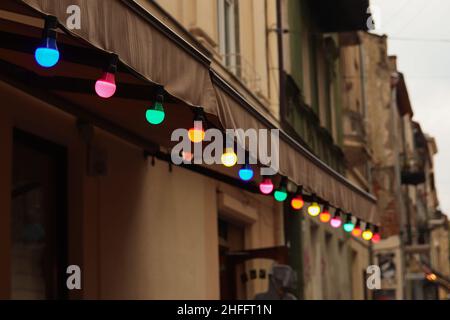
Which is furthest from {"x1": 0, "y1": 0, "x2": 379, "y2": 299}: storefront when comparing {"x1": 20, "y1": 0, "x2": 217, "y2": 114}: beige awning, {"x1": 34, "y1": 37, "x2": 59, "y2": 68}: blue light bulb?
{"x1": 34, "y1": 37, "x2": 59, "y2": 68}: blue light bulb

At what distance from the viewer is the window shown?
14680mm

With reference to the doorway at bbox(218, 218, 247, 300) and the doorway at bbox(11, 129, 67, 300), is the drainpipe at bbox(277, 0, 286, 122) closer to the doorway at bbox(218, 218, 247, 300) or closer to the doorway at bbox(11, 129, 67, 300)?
the doorway at bbox(218, 218, 247, 300)

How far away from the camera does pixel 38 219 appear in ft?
28.9

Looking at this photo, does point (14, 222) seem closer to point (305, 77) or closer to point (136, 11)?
point (136, 11)

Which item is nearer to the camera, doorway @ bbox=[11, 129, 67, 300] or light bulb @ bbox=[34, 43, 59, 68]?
light bulb @ bbox=[34, 43, 59, 68]

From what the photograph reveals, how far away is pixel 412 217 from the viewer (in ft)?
163

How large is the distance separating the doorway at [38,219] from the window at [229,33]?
5.74m

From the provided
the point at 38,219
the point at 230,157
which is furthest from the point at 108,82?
the point at 38,219

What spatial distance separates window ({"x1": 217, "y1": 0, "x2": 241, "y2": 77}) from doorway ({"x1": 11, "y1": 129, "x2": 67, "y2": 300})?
5.74 m

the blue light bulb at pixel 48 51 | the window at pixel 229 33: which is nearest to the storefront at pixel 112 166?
the blue light bulb at pixel 48 51

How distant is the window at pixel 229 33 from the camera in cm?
1468

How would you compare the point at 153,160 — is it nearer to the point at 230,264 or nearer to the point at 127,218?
the point at 127,218

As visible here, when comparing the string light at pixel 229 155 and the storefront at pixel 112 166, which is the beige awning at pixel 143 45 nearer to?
the storefront at pixel 112 166

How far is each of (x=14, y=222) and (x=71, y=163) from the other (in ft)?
3.32
